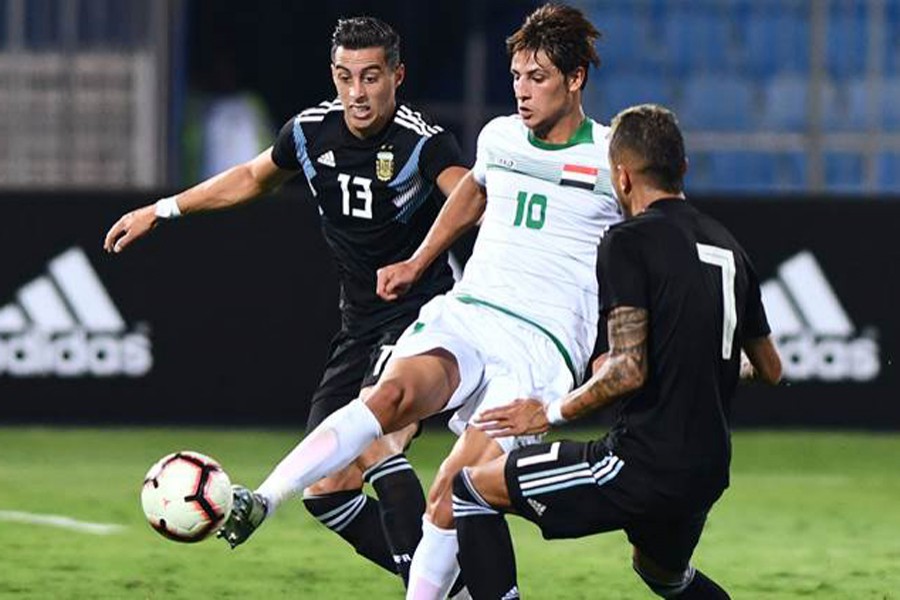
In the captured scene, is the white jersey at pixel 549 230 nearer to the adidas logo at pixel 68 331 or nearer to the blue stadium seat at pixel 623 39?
the adidas logo at pixel 68 331

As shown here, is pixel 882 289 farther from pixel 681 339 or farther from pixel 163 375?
pixel 681 339

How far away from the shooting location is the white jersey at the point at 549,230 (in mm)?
7148

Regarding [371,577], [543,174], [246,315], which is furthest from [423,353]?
[246,315]

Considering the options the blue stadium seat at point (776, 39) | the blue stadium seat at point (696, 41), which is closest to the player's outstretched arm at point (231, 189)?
the blue stadium seat at point (776, 39)

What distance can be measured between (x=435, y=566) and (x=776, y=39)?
35.4ft

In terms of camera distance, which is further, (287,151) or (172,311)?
(172,311)

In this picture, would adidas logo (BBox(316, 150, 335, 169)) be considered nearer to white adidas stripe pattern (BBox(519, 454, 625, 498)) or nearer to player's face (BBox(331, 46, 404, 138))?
player's face (BBox(331, 46, 404, 138))

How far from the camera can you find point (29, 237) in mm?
13672

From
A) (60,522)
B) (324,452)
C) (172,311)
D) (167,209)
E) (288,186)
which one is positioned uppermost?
(167,209)

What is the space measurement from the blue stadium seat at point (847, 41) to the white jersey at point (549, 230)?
398 inches

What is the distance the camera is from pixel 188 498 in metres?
6.47

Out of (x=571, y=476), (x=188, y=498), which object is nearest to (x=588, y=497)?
(x=571, y=476)

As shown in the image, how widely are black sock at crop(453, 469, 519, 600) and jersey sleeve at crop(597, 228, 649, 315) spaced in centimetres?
82

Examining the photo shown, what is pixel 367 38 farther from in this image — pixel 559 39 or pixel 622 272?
pixel 622 272
